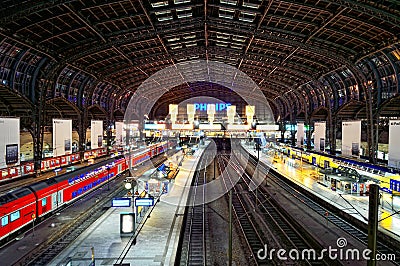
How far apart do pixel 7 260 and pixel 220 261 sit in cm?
948

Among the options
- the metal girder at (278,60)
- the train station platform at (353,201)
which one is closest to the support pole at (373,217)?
the train station platform at (353,201)

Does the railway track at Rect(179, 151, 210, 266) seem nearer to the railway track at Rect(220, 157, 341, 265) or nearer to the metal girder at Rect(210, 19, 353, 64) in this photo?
the railway track at Rect(220, 157, 341, 265)

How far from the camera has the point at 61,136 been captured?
31797 mm

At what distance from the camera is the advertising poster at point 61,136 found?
30.7 metres

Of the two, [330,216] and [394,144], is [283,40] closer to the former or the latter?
[394,144]

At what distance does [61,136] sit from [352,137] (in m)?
29.6

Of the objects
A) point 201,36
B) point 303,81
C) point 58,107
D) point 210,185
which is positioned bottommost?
point 210,185

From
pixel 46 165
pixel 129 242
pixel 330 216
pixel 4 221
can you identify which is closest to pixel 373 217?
pixel 129 242

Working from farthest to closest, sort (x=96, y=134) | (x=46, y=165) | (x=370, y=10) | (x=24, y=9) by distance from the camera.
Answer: (x=96, y=134)
(x=46, y=165)
(x=370, y=10)
(x=24, y=9)

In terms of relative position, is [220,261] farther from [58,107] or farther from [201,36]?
[58,107]

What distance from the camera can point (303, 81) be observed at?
157 feet

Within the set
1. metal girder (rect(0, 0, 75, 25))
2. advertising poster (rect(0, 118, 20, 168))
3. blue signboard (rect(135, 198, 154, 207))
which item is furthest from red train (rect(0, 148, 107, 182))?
blue signboard (rect(135, 198, 154, 207))

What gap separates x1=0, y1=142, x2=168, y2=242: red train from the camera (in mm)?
14719

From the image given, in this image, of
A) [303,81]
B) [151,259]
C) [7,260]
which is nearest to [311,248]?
[151,259]
